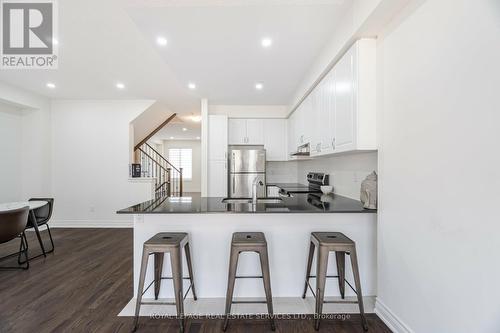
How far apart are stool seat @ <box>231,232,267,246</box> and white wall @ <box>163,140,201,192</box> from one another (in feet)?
31.7

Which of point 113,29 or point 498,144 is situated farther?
point 113,29

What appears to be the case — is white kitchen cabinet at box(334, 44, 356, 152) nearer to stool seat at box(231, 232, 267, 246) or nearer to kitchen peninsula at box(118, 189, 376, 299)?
kitchen peninsula at box(118, 189, 376, 299)

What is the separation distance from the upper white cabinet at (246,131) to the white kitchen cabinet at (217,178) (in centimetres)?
61

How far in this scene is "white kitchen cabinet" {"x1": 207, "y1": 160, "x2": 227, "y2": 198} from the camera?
15.4ft

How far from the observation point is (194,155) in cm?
1164

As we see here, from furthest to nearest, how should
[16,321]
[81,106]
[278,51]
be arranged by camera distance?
[81,106] → [278,51] → [16,321]

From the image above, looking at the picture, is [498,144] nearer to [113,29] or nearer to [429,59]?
[429,59]

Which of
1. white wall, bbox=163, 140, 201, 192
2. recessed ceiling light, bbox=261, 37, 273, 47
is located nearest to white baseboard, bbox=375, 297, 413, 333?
recessed ceiling light, bbox=261, 37, 273, 47

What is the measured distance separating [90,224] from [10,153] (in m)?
1.93

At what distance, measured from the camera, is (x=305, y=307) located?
211 cm

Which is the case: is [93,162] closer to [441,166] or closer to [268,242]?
[268,242]

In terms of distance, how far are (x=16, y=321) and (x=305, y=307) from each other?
8.03 feet

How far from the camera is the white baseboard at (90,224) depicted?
4922 mm

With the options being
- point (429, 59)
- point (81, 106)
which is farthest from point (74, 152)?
point (429, 59)
